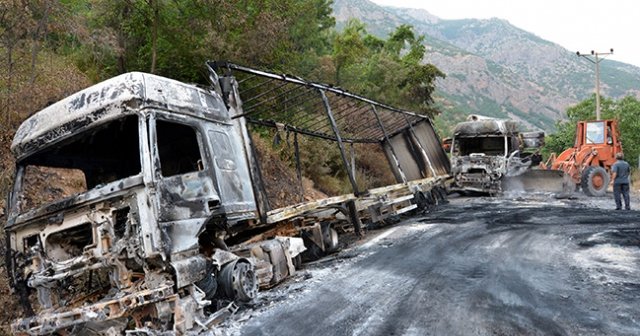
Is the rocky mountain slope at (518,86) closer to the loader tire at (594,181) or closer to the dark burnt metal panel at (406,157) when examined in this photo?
the loader tire at (594,181)

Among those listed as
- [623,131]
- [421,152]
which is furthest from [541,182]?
[623,131]

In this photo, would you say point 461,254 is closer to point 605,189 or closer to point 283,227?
point 283,227

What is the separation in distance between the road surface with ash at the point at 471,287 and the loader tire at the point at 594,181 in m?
5.96

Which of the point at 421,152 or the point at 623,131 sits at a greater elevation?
the point at 421,152

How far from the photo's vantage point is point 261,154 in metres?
12.8

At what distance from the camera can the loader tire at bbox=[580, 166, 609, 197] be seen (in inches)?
607

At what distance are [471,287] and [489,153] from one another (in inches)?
520

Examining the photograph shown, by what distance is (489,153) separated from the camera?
1809 cm

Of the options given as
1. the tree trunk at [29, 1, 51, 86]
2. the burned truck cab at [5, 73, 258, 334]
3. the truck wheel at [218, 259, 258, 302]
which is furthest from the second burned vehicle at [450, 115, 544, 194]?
the tree trunk at [29, 1, 51, 86]

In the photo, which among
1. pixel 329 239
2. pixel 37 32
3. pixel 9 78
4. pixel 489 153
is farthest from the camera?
pixel 489 153

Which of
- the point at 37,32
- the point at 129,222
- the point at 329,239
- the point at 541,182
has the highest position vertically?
the point at 37,32

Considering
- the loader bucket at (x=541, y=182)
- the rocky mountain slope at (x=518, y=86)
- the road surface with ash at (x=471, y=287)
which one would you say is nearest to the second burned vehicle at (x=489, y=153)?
the loader bucket at (x=541, y=182)

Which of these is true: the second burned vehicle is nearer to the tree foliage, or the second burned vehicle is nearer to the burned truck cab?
the burned truck cab

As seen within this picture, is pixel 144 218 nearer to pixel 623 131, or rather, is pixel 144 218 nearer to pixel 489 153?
pixel 489 153
